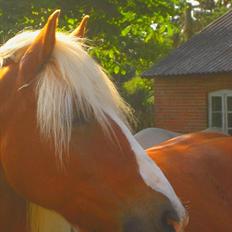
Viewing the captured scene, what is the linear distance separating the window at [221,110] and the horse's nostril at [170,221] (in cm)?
1414

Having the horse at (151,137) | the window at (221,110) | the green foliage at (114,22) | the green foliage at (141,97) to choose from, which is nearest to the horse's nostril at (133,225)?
the horse at (151,137)

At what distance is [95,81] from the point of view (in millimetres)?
2191

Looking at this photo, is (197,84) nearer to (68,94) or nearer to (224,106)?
(224,106)

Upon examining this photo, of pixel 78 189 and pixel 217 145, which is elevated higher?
pixel 78 189

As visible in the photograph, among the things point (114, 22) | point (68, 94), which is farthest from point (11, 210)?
point (114, 22)

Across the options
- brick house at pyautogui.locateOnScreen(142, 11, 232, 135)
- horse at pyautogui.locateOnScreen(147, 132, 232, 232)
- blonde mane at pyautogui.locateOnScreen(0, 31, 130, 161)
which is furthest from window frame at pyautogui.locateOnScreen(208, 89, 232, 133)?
blonde mane at pyautogui.locateOnScreen(0, 31, 130, 161)

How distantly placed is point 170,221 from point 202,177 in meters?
1.48

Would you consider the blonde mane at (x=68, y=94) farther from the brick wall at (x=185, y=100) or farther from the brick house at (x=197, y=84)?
the brick wall at (x=185, y=100)

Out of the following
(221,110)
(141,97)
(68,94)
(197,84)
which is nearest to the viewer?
(68,94)

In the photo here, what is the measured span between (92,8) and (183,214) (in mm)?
11073

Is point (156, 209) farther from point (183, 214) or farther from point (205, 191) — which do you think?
point (205, 191)

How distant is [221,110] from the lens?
16.2 meters

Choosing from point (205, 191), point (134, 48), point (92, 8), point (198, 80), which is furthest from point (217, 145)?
point (198, 80)

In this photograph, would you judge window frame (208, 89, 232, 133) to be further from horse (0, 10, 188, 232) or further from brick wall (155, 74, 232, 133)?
horse (0, 10, 188, 232)
